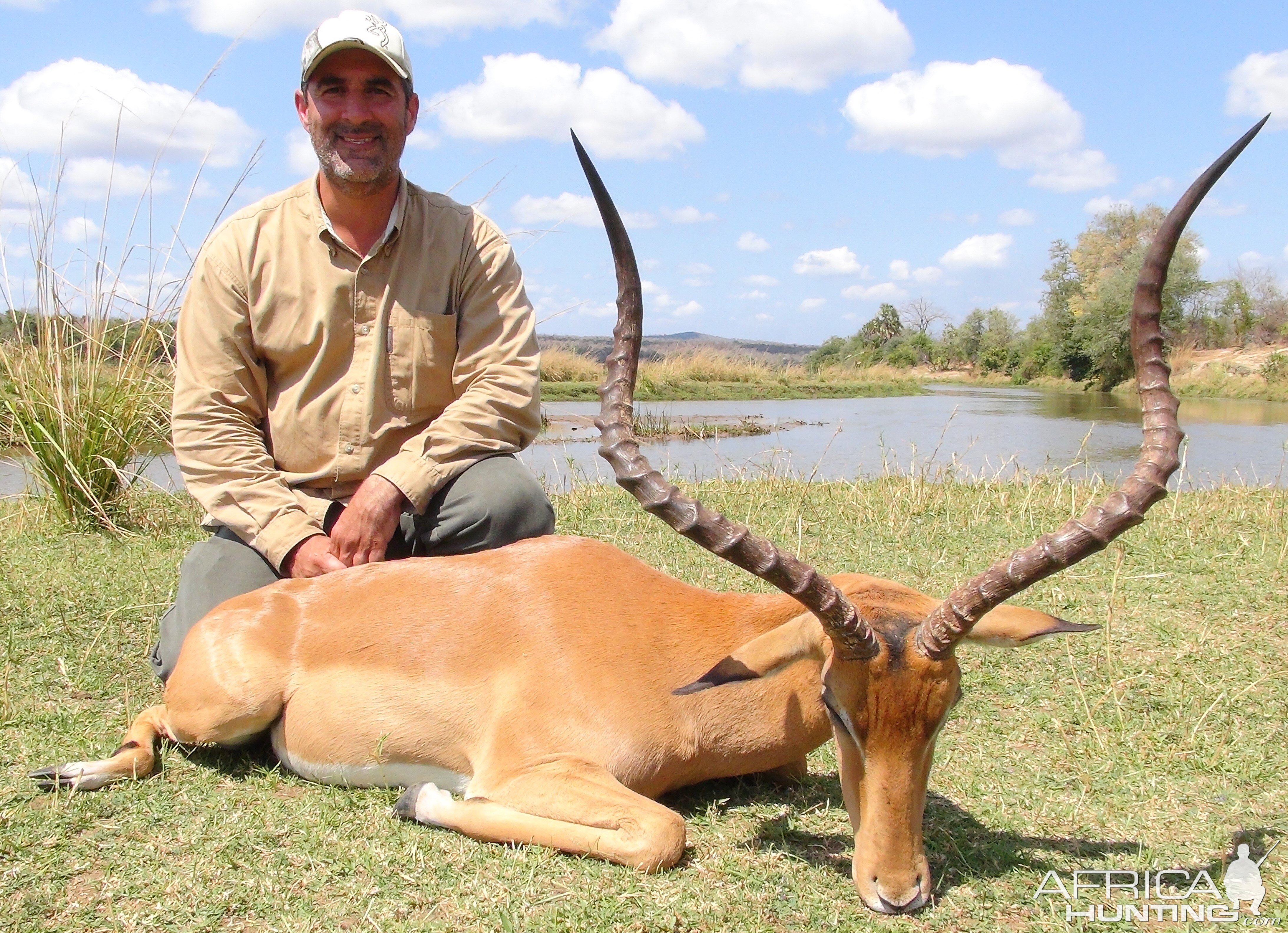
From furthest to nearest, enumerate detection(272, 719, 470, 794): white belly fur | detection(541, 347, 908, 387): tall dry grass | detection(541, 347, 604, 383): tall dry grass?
detection(541, 347, 908, 387): tall dry grass, detection(541, 347, 604, 383): tall dry grass, detection(272, 719, 470, 794): white belly fur

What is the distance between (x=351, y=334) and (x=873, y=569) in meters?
4.04

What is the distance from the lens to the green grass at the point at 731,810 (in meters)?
3.15

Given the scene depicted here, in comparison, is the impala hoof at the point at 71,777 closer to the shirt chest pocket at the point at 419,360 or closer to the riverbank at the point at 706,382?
the shirt chest pocket at the point at 419,360

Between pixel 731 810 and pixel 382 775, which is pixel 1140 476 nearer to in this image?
pixel 731 810

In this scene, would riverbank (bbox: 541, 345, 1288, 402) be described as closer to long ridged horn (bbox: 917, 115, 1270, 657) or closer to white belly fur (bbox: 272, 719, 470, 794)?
white belly fur (bbox: 272, 719, 470, 794)

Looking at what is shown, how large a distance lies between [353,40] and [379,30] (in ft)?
0.58

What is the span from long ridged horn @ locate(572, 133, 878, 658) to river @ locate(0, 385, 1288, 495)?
4.34 m

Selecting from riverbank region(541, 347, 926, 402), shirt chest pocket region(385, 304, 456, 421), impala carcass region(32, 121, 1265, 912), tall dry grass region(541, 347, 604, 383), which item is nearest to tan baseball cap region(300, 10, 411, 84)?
shirt chest pocket region(385, 304, 456, 421)

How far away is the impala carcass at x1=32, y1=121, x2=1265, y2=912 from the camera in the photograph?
10.2ft

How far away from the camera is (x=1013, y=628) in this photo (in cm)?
343

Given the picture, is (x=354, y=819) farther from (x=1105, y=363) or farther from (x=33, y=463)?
(x=1105, y=363)

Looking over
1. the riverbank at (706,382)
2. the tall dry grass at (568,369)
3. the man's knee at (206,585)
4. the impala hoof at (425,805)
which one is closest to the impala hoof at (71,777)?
the man's knee at (206,585)

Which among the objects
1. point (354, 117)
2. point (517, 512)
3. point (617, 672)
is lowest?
→ point (617, 672)

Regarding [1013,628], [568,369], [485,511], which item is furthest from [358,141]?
[568,369]
